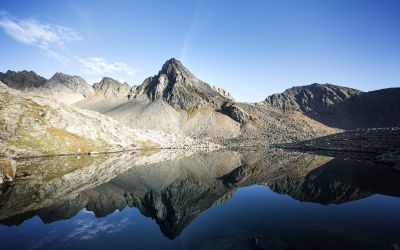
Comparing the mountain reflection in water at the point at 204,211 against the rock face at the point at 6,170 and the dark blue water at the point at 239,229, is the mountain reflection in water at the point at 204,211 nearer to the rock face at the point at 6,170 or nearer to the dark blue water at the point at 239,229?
the dark blue water at the point at 239,229

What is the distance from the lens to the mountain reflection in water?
24.2 metres

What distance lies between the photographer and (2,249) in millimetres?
22719

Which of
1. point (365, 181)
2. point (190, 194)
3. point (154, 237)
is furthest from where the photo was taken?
point (365, 181)

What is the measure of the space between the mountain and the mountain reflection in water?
154 ft

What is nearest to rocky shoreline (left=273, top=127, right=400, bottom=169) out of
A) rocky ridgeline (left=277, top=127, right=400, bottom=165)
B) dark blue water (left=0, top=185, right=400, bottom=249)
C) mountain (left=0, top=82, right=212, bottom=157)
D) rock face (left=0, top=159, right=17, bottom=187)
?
rocky ridgeline (left=277, top=127, right=400, bottom=165)

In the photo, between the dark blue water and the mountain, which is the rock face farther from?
the mountain

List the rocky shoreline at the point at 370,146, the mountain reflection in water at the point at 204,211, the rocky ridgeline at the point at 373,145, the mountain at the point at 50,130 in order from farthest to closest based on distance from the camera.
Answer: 1. the mountain at the point at 50,130
2. the rocky shoreline at the point at 370,146
3. the rocky ridgeline at the point at 373,145
4. the mountain reflection in water at the point at 204,211

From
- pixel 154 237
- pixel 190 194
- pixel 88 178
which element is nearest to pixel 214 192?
pixel 190 194

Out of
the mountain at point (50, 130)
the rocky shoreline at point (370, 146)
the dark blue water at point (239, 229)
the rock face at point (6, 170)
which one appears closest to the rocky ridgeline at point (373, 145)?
the rocky shoreline at point (370, 146)

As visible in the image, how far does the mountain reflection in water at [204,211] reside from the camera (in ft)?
79.5

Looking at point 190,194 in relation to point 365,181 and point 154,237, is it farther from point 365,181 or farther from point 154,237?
point 365,181

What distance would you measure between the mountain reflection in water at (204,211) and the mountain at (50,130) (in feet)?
154

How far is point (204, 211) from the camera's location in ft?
113

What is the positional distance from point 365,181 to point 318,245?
3348 centimetres
